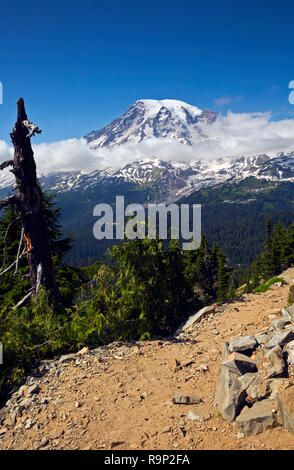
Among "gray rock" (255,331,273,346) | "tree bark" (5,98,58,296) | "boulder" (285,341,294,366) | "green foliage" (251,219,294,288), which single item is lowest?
"green foliage" (251,219,294,288)

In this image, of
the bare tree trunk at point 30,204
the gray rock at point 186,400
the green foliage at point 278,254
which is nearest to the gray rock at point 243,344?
the gray rock at point 186,400

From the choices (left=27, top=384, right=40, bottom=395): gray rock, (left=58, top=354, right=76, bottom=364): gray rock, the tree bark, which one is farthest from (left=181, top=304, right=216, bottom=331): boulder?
(left=27, top=384, right=40, bottom=395): gray rock

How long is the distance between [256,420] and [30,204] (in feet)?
28.7

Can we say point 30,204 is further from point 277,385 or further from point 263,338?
point 277,385

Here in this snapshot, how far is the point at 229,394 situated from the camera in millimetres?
5457

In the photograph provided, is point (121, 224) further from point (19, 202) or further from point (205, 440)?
point (205, 440)

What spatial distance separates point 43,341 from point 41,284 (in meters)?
2.18

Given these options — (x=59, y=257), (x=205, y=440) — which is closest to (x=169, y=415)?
(x=205, y=440)

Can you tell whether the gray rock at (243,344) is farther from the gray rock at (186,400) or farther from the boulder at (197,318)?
the boulder at (197,318)

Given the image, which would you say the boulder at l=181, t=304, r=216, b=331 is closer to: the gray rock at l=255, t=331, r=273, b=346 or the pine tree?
the gray rock at l=255, t=331, r=273, b=346

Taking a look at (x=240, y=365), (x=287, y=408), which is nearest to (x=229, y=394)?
(x=240, y=365)

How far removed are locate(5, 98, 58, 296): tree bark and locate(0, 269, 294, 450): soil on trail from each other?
10.9ft

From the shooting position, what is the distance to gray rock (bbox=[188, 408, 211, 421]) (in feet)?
17.8

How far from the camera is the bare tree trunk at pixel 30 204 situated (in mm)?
9008
